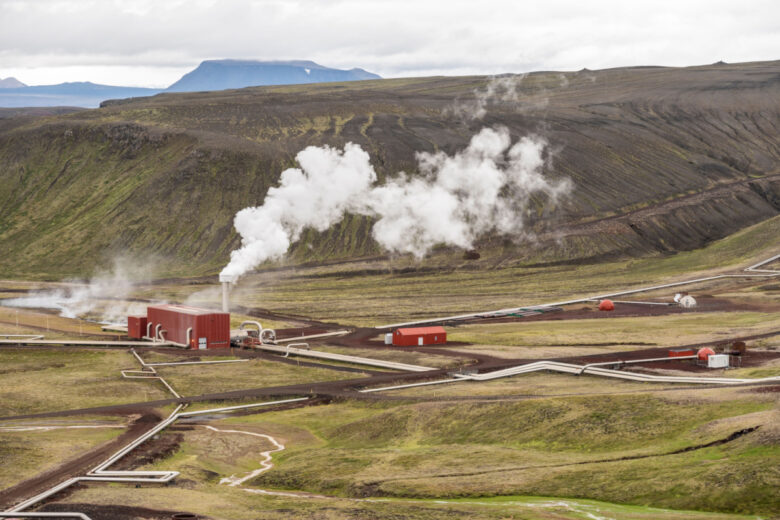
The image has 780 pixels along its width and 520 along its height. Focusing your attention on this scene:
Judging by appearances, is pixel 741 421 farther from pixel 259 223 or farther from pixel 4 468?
pixel 259 223

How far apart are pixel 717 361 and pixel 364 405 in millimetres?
36851

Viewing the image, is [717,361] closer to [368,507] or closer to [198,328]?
[368,507]

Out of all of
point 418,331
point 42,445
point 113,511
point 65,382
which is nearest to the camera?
point 113,511

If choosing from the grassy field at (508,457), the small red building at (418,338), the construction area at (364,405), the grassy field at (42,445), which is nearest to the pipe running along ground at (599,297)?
the construction area at (364,405)

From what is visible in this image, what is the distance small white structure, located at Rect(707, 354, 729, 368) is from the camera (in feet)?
307

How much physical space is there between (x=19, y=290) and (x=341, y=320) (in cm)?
8007

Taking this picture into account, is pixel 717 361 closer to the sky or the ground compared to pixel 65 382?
closer to the sky

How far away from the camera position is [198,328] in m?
115

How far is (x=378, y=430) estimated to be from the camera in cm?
7200

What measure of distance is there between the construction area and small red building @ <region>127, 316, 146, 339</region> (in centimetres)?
26

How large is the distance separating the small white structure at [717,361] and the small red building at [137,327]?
71507mm

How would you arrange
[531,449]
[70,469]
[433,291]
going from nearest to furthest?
[70,469], [531,449], [433,291]

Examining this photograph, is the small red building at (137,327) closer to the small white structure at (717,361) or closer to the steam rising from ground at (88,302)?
the steam rising from ground at (88,302)

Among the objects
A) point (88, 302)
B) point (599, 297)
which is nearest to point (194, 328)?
point (88, 302)
